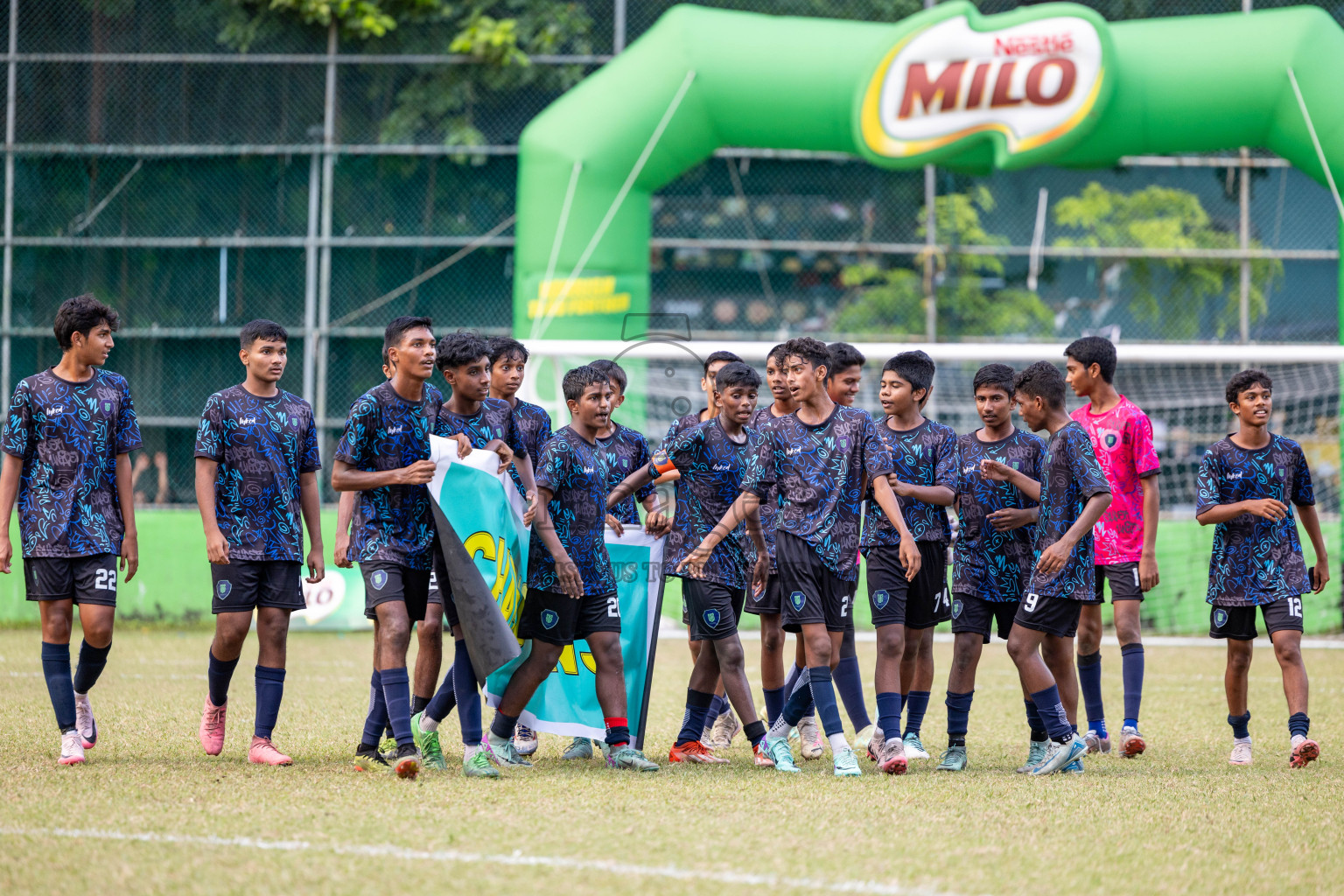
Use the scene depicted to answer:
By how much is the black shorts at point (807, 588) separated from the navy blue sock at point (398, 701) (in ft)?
5.48

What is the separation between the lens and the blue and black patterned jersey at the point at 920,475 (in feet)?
21.7

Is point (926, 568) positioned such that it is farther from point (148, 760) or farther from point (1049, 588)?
point (148, 760)

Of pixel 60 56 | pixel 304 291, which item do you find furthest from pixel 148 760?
pixel 60 56

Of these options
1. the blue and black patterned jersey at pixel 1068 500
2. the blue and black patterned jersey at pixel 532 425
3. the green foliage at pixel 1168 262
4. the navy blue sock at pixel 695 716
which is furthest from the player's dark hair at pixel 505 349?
the green foliage at pixel 1168 262

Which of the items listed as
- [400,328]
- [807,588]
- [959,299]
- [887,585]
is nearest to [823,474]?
[807,588]

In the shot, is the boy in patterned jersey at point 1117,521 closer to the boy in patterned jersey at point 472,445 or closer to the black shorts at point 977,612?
the black shorts at point 977,612

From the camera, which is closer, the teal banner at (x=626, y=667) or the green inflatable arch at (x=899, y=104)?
the teal banner at (x=626, y=667)

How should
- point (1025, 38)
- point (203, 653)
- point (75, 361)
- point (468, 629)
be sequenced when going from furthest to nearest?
1. point (1025, 38)
2. point (203, 653)
3. point (75, 361)
4. point (468, 629)

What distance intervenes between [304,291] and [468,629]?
13.6 metres

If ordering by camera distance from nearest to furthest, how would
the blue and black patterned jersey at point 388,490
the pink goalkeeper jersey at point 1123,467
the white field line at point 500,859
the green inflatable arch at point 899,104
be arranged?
the white field line at point 500,859, the blue and black patterned jersey at point 388,490, the pink goalkeeper jersey at point 1123,467, the green inflatable arch at point 899,104

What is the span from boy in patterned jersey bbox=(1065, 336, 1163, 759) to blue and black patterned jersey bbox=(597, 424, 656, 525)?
2.17m

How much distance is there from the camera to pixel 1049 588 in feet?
20.3

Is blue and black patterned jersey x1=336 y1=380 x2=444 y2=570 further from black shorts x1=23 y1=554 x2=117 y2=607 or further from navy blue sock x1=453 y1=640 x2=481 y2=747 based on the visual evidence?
black shorts x1=23 y1=554 x2=117 y2=607

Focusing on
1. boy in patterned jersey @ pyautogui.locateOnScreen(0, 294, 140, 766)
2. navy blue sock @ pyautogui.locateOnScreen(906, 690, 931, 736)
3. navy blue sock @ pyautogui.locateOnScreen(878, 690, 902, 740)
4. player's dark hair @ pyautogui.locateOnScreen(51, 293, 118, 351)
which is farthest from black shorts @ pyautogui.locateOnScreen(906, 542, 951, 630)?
player's dark hair @ pyautogui.locateOnScreen(51, 293, 118, 351)
